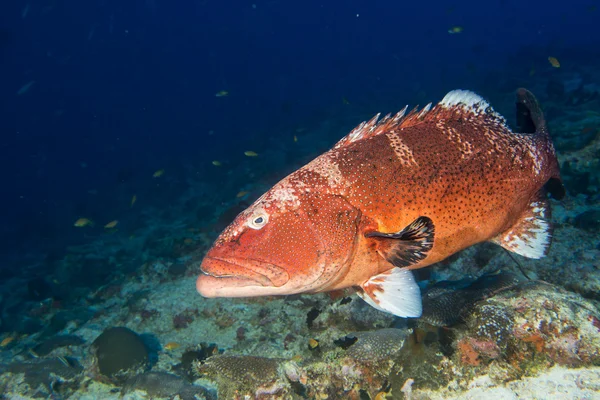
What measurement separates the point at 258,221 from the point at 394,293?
117 centimetres

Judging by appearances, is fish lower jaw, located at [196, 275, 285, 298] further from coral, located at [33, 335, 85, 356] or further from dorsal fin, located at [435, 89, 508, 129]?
coral, located at [33, 335, 85, 356]

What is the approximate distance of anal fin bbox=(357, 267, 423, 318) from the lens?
7.65 ft

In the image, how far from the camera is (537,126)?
3021 millimetres

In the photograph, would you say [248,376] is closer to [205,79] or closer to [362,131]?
[362,131]

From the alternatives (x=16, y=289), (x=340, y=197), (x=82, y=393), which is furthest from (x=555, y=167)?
(x=16, y=289)

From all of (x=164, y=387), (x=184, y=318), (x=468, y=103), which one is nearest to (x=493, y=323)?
(x=468, y=103)

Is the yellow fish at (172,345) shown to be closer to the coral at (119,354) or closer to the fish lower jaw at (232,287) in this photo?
the coral at (119,354)

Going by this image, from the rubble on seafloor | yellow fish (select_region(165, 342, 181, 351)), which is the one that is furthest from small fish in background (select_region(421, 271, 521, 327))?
yellow fish (select_region(165, 342, 181, 351))

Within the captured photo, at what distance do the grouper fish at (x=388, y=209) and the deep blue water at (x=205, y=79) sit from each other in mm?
12792

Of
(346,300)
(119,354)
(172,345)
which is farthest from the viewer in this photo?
(172,345)

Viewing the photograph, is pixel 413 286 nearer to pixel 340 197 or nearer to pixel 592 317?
pixel 340 197

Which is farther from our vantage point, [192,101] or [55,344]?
[192,101]

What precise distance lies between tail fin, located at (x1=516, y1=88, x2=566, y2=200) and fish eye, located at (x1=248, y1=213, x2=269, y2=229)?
2.64m

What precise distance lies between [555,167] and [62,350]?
27.1 feet
